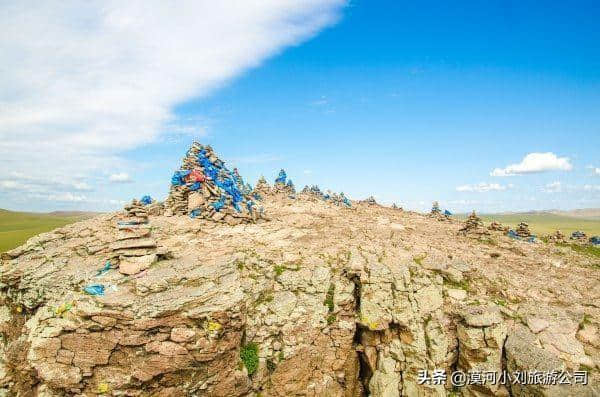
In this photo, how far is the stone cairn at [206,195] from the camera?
2994cm

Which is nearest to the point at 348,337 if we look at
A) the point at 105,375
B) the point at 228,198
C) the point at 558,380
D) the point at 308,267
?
the point at 308,267

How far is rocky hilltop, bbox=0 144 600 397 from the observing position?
16.2 metres

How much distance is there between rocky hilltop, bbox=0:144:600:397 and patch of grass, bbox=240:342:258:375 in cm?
7

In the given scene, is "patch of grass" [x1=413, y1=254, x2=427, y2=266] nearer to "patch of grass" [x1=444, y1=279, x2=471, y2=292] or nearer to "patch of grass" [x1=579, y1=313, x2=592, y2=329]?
"patch of grass" [x1=444, y1=279, x2=471, y2=292]

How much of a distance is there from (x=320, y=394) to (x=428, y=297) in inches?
362

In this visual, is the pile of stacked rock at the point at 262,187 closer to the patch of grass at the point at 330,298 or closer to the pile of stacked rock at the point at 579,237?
the patch of grass at the point at 330,298

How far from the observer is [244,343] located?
18.5 m

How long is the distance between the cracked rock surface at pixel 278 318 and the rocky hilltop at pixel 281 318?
0.25 ft

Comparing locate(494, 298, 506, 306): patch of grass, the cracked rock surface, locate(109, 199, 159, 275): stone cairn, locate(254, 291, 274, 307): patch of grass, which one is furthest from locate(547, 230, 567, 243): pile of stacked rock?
locate(109, 199, 159, 275): stone cairn

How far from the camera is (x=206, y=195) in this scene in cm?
3095

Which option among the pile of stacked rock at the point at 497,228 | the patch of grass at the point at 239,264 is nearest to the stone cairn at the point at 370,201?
the pile of stacked rock at the point at 497,228

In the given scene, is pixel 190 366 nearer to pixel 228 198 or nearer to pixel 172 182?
pixel 228 198

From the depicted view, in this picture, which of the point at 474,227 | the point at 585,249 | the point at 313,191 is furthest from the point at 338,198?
the point at 585,249

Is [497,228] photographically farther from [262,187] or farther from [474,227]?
[262,187]
